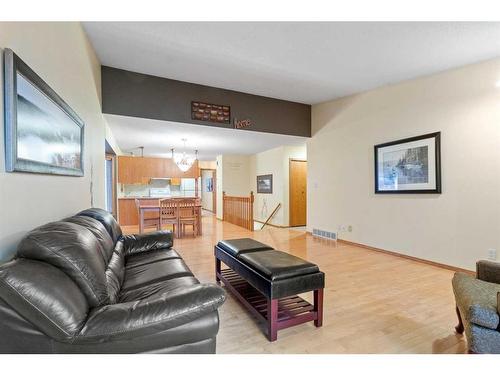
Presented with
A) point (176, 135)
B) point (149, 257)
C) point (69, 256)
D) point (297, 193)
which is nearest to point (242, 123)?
point (176, 135)

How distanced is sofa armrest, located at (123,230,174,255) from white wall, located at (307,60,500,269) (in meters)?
3.37

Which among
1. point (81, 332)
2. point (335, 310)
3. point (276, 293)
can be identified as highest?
point (81, 332)

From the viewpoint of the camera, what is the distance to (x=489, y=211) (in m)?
2.88

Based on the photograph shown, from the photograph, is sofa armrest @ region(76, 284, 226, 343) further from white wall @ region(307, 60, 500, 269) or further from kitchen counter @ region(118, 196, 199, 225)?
kitchen counter @ region(118, 196, 199, 225)

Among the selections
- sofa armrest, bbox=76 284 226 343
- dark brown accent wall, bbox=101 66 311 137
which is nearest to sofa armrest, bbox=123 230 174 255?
sofa armrest, bbox=76 284 226 343

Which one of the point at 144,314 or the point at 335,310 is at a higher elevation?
the point at 144,314

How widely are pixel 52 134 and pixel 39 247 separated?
1.00 metres

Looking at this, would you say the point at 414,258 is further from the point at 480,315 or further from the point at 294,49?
the point at 294,49

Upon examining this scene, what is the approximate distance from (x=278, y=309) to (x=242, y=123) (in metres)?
3.32

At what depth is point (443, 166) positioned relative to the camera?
3260 millimetres

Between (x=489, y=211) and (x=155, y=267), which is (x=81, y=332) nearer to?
(x=155, y=267)

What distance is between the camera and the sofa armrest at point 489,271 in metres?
1.68

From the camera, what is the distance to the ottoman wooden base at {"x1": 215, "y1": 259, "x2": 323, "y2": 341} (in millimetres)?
1684
